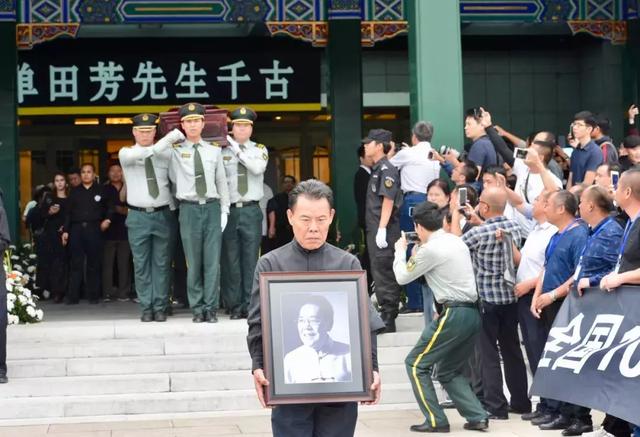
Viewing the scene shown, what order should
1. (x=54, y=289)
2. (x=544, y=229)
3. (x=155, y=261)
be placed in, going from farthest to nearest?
(x=54, y=289)
(x=155, y=261)
(x=544, y=229)

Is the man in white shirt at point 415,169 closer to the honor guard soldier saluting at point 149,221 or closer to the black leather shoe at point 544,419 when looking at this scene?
the honor guard soldier saluting at point 149,221

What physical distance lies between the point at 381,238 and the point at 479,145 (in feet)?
4.42

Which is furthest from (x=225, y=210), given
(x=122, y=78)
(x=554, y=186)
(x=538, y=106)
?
(x=538, y=106)

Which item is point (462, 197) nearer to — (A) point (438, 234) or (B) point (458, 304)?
(A) point (438, 234)

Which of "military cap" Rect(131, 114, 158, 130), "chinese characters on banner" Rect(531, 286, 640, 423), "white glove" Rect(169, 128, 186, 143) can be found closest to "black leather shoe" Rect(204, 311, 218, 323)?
"white glove" Rect(169, 128, 186, 143)

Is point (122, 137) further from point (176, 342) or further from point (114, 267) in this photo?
point (176, 342)

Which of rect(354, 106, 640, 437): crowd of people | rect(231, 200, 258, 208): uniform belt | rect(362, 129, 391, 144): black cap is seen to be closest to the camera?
rect(354, 106, 640, 437): crowd of people

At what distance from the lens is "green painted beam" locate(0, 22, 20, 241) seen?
15.6 metres

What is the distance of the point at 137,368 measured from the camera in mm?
10539

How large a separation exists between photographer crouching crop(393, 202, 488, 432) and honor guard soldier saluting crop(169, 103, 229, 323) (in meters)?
2.98

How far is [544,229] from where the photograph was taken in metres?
9.73

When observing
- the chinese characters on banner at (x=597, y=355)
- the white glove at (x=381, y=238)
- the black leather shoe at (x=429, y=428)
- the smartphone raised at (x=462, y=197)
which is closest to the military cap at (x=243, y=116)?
the white glove at (x=381, y=238)

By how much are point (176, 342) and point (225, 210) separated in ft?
4.96

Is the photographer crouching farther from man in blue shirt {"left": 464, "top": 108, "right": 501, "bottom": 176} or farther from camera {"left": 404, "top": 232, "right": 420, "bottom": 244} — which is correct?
man in blue shirt {"left": 464, "top": 108, "right": 501, "bottom": 176}
